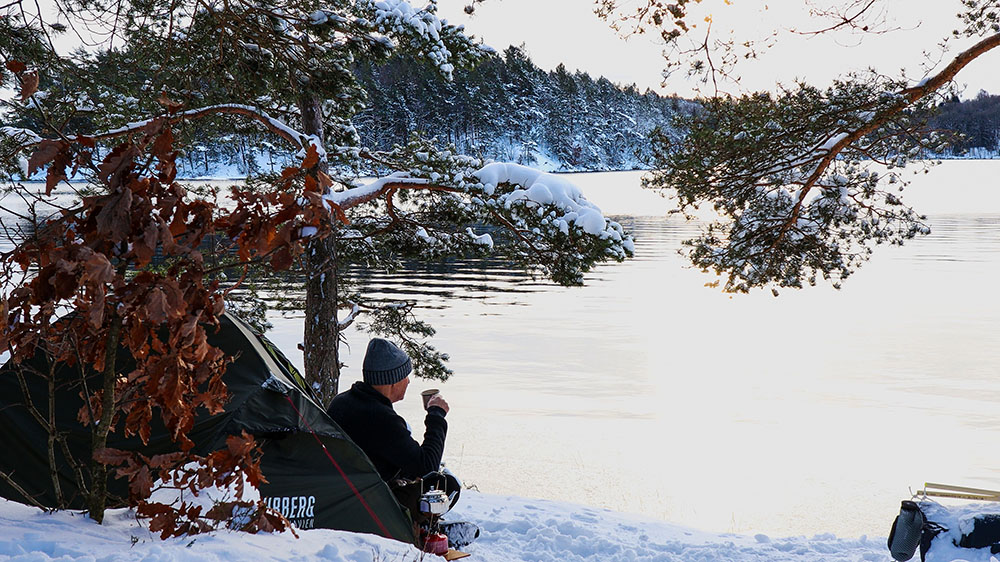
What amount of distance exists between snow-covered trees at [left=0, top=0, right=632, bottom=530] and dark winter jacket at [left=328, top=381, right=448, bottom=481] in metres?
0.87

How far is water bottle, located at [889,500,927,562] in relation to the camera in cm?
452

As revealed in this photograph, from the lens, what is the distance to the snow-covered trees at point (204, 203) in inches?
112

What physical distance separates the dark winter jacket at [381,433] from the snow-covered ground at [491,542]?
2.36 ft

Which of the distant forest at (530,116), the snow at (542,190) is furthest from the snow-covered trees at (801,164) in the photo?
the distant forest at (530,116)

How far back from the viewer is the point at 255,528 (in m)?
3.26

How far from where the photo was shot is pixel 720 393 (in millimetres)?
17859

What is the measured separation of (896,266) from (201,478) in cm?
4617

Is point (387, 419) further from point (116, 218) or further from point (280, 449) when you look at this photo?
point (116, 218)

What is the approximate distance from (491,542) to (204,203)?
363cm

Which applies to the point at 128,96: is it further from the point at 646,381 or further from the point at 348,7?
the point at 646,381

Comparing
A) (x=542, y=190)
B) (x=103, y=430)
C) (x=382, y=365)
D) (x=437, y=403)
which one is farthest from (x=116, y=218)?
(x=542, y=190)

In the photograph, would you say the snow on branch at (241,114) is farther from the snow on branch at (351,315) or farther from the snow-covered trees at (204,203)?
the snow on branch at (351,315)

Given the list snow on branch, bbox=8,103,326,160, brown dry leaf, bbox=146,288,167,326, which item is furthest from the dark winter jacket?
snow on branch, bbox=8,103,326,160

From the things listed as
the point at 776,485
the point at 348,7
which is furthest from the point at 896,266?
the point at 348,7
